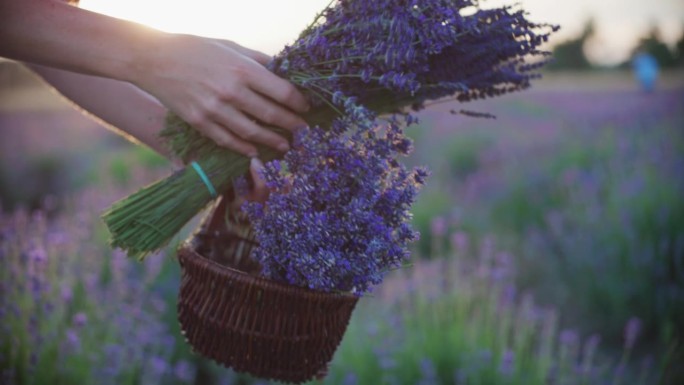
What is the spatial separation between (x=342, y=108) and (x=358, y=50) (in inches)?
6.6

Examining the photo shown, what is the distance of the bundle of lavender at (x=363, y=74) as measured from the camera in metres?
1.23

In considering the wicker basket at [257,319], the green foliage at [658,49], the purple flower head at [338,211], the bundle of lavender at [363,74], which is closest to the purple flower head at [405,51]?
the bundle of lavender at [363,74]

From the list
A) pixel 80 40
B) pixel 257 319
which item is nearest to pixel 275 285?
pixel 257 319

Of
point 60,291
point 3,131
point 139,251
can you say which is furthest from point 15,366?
point 3,131

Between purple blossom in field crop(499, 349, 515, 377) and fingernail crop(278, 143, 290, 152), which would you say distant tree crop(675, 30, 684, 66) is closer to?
purple blossom in field crop(499, 349, 515, 377)

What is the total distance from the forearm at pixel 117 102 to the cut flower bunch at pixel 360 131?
401 mm

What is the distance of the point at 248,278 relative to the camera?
126 cm

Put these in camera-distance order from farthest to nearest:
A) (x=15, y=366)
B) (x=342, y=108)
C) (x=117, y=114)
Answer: (x=15, y=366), (x=117, y=114), (x=342, y=108)

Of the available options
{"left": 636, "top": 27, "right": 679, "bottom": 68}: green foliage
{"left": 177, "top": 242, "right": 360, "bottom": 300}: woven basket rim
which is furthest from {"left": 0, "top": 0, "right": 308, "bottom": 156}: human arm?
{"left": 636, "top": 27, "right": 679, "bottom": 68}: green foliage

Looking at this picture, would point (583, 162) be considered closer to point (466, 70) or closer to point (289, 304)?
point (466, 70)

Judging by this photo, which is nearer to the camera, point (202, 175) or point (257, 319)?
point (257, 319)

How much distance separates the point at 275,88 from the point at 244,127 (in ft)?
0.39

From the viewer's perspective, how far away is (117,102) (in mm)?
1739

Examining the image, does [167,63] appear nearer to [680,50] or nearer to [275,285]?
[275,285]
